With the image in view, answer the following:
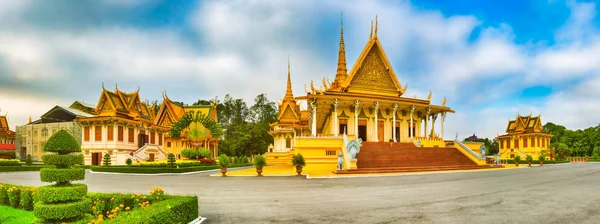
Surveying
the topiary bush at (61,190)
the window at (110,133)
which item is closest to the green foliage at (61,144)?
the topiary bush at (61,190)

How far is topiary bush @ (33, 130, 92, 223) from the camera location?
18.0 ft

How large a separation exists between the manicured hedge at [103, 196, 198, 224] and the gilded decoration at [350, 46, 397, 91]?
23.7 meters

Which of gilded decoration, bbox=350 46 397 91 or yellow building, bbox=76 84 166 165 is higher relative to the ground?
gilded decoration, bbox=350 46 397 91

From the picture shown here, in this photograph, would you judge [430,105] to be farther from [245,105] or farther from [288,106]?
[245,105]

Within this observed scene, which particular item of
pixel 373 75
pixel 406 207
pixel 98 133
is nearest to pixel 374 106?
pixel 373 75

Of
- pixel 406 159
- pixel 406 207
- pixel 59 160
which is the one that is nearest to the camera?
pixel 59 160

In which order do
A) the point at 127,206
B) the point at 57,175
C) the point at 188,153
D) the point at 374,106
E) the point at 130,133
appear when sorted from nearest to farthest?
the point at 57,175, the point at 127,206, the point at 374,106, the point at 188,153, the point at 130,133

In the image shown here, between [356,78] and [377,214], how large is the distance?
23089mm

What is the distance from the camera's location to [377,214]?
267 inches

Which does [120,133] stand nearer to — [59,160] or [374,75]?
[374,75]

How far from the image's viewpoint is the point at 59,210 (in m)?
5.52

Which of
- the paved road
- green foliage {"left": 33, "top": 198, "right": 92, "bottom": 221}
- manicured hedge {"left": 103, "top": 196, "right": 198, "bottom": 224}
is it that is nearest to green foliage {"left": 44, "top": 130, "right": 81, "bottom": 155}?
green foliage {"left": 33, "top": 198, "right": 92, "bottom": 221}

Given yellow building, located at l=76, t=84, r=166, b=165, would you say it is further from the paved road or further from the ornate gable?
the paved road

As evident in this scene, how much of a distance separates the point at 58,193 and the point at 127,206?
5.73 ft
